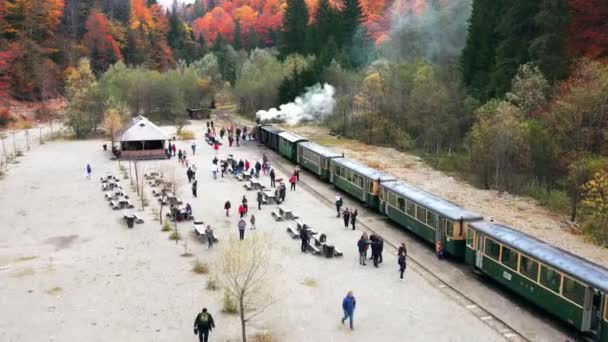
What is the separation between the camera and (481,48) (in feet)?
180

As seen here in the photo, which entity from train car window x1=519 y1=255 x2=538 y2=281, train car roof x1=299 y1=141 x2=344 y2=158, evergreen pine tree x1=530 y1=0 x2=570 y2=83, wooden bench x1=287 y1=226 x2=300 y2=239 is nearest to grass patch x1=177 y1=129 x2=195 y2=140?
train car roof x1=299 y1=141 x2=344 y2=158

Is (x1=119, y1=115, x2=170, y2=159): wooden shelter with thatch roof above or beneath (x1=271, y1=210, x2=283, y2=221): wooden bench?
above

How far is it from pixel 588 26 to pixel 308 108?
36.5 metres

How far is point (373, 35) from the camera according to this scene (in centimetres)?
10581

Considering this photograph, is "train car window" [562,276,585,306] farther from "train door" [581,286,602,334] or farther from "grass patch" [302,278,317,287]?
"grass patch" [302,278,317,287]

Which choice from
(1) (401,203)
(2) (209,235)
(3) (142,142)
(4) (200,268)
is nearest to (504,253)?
(1) (401,203)

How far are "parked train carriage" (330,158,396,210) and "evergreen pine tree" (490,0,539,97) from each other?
59.7 ft

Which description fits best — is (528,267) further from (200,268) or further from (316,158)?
(316,158)

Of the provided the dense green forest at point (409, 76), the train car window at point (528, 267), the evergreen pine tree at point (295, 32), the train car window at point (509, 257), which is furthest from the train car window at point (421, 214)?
the evergreen pine tree at point (295, 32)

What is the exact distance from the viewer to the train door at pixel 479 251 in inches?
847

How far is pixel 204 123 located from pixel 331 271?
56.1 m

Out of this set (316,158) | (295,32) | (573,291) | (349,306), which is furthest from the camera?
(295,32)

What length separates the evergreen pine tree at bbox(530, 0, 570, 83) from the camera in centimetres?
4169

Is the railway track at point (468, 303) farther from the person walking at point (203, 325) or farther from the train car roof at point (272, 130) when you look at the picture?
the train car roof at point (272, 130)
